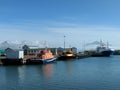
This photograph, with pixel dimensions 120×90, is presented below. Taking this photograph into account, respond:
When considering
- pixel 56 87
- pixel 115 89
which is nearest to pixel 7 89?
pixel 56 87

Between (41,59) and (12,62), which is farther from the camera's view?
(41,59)

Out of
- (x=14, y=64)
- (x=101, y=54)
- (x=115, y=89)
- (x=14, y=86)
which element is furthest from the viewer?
(x=101, y=54)

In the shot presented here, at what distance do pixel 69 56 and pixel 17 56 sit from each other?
41322 mm

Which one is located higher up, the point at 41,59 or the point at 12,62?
the point at 41,59

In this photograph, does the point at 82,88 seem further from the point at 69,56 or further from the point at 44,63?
the point at 69,56

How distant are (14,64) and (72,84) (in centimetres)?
4255

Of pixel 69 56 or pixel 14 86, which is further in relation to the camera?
pixel 69 56

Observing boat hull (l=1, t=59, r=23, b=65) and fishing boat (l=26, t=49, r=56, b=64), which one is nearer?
boat hull (l=1, t=59, r=23, b=65)

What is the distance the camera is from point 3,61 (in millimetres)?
79875

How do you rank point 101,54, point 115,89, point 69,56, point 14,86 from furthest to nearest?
point 101,54, point 69,56, point 14,86, point 115,89

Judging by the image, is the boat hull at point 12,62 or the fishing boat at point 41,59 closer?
the boat hull at point 12,62

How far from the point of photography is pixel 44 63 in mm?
83250

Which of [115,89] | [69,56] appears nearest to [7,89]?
[115,89]

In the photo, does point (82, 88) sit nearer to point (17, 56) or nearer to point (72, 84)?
point (72, 84)
